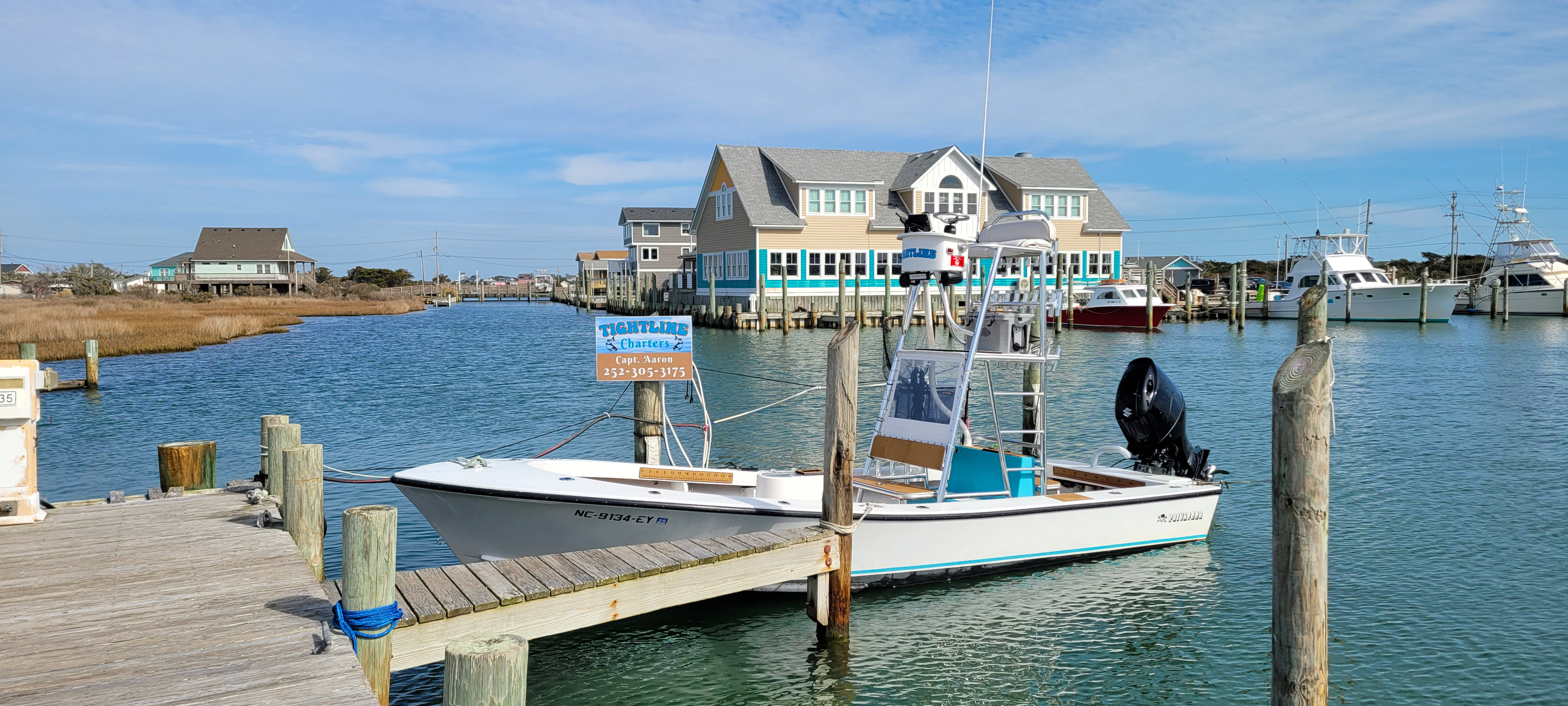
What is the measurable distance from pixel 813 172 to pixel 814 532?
40550mm

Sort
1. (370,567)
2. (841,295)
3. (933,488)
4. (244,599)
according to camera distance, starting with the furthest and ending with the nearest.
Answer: (841,295) → (933,488) → (244,599) → (370,567)

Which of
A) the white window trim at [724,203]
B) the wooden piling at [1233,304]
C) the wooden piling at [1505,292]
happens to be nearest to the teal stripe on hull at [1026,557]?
the white window trim at [724,203]

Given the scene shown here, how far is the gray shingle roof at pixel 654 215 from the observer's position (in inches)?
3265

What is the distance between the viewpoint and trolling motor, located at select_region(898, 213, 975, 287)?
30.4 feet

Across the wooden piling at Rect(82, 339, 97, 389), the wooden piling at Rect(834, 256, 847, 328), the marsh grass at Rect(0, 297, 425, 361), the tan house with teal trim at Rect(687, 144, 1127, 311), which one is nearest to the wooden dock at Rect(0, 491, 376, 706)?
the marsh grass at Rect(0, 297, 425, 361)

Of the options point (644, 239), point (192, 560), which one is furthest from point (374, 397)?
point (644, 239)

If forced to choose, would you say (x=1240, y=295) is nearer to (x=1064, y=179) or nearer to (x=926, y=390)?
(x=1064, y=179)

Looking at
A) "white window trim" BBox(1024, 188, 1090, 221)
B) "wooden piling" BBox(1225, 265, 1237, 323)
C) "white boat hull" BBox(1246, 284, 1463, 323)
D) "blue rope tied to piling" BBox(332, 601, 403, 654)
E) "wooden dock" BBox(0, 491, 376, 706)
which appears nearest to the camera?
"wooden dock" BBox(0, 491, 376, 706)

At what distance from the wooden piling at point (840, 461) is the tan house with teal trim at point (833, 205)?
35861mm

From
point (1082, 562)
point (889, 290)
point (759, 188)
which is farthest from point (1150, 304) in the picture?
point (1082, 562)

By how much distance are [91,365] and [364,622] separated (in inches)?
981

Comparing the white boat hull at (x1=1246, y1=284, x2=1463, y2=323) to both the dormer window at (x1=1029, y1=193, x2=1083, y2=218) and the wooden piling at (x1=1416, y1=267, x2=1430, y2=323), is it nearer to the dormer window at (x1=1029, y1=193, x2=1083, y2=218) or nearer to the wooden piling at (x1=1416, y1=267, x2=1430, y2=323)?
the wooden piling at (x1=1416, y1=267, x2=1430, y2=323)

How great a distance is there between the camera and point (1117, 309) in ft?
152

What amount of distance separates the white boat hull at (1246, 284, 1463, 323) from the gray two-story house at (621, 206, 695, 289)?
47.1 m
